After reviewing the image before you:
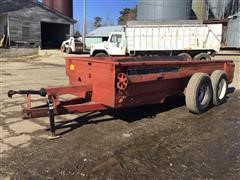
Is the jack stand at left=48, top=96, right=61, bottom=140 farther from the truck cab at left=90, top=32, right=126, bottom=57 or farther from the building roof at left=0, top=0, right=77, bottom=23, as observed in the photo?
the building roof at left=0, top=0, right=77, bottom=23

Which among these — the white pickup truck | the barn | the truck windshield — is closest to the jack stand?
the white pickup truck

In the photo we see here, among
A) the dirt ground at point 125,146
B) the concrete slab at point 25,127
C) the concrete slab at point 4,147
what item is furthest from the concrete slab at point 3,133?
the concrete slab at point 4,147

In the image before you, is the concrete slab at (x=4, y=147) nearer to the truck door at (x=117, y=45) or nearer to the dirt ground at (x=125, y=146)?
the dirt ground at (x=125, y=146)

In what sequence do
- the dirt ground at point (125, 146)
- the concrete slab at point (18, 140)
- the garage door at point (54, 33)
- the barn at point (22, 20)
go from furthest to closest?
1. the garage door at point (54, 33)
2. the barn at point (22, 20)
3. the concrete slab at point (18, 140)
4. the dirt ground at point (125, 146)

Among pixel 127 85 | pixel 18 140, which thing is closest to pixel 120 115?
pixel 127 85

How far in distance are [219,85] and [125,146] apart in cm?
395

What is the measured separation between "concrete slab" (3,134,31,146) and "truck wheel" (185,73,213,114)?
11.7 ft

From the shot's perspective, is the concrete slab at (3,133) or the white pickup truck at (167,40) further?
the white pickup truck at (167,40)

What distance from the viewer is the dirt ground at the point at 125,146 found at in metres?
4.33

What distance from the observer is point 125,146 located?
5.24 metres

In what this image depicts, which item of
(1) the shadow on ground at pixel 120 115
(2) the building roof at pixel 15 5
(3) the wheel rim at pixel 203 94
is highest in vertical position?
(2) the building roof at pixel 15 5

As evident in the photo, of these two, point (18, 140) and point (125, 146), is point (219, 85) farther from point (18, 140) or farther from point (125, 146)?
point (18, 140)

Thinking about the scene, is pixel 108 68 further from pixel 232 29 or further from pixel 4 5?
pixel 4 5

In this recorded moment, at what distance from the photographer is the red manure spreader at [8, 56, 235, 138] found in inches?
223
